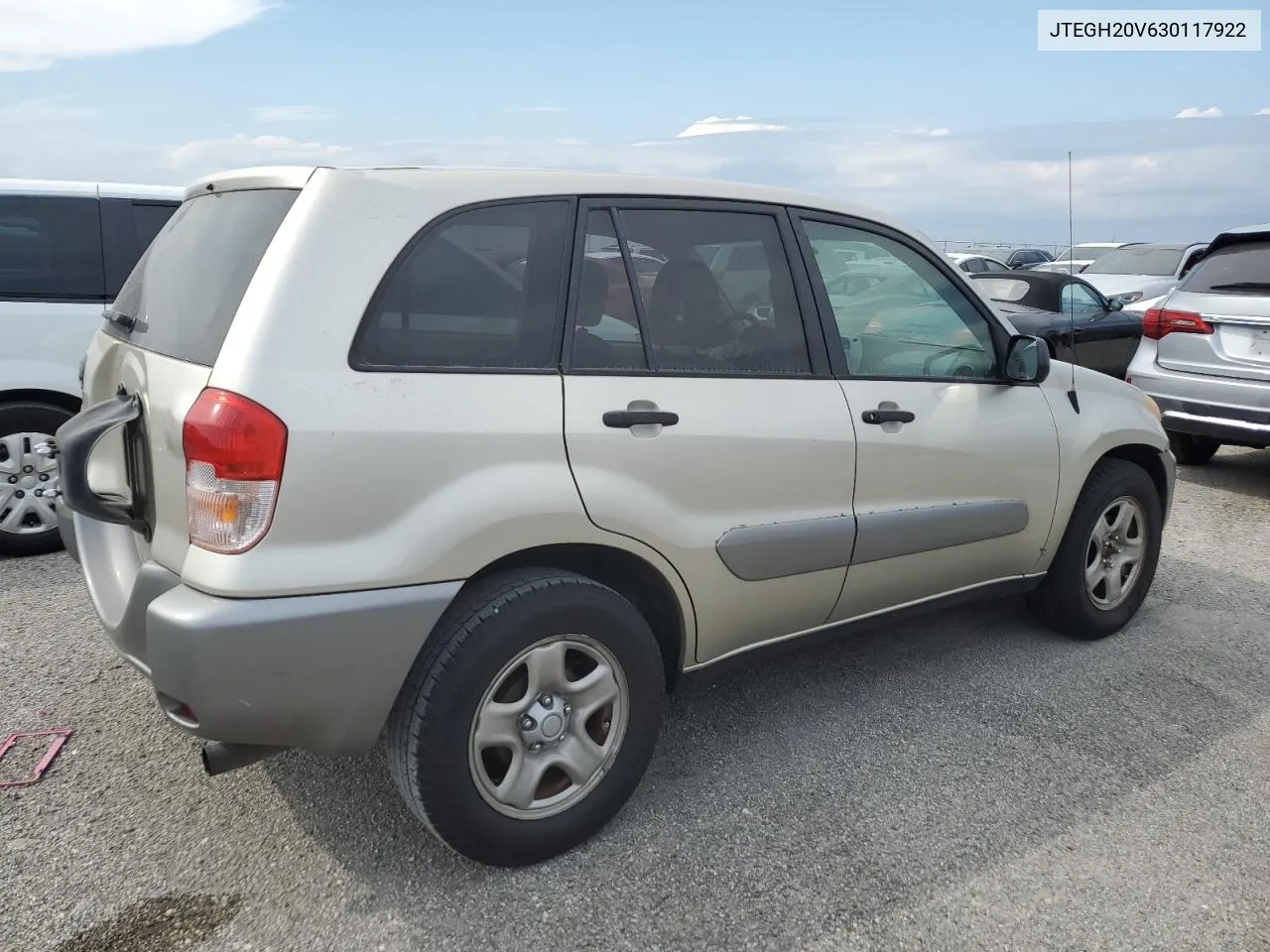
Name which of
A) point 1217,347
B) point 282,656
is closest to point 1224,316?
point 1217,347

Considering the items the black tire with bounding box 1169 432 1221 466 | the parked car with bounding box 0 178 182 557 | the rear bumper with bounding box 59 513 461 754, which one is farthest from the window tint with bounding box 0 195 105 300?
the black tire with bounding box 1169 432 1221 466

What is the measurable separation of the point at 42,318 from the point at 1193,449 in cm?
765

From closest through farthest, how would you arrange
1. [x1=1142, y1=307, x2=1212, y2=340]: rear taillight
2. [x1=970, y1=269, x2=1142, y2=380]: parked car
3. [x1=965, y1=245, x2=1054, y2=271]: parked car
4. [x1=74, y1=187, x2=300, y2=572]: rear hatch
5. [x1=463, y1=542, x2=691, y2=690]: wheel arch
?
1. [x1=74, y1=187, x2=300, y2=572]: rear hatch
2. [x1=463, y1=542, x2=691, y2=690]: wheel arch
3. [x1=1142, y1=307, x2=1212, y2=340]: rear taillight
4. [x1=970, y1=269, x2=1142, y2=380]: parked car
5. [x1=965, y1=245, x2=1054, y2=271]: parked car

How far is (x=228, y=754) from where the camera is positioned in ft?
7.52

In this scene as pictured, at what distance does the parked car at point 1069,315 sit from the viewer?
9.27 meters

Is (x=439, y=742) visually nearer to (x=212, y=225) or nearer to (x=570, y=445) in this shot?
(x=570, y=445)

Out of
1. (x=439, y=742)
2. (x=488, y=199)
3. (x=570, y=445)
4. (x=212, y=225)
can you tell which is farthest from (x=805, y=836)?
(x=212, y=225)

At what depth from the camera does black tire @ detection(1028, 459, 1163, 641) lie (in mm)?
3857

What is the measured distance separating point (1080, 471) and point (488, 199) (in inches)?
99.3

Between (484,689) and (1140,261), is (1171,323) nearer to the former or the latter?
(484,689)

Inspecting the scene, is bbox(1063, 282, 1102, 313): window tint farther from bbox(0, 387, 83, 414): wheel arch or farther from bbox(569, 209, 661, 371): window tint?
bbox(0, 387, 83, 414): wheel arch

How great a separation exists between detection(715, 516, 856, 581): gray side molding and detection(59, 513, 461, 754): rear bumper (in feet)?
2.82

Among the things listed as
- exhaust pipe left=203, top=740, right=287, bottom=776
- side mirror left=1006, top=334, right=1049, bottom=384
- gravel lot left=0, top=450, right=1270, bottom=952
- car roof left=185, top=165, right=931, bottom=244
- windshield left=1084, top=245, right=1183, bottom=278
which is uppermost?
windshield left=1084, top=245, right=1183, bottom=278

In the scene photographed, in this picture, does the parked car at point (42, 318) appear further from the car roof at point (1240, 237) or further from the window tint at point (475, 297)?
the car roof at point (1240, 237)
